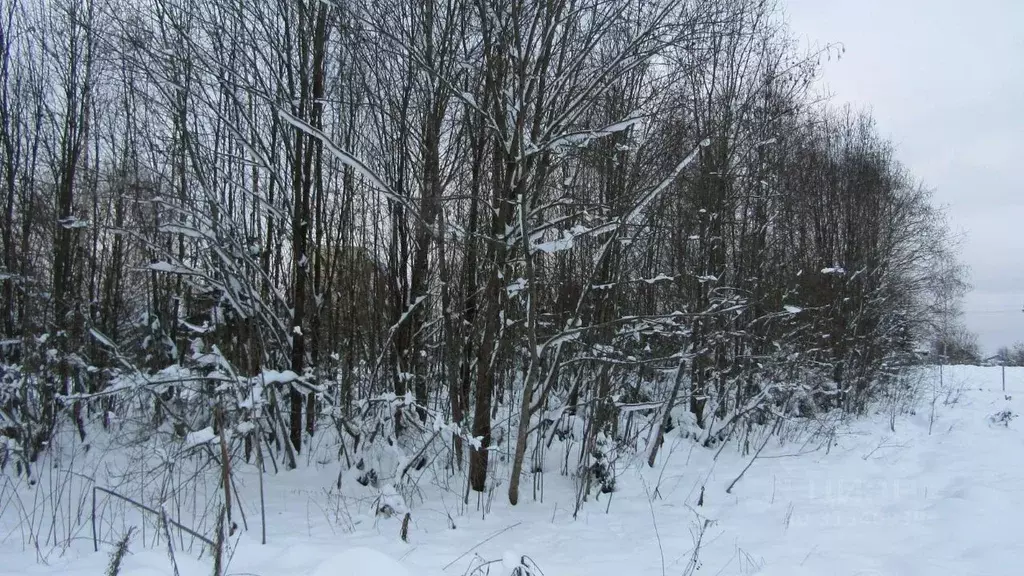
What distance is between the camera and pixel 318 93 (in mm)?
6797

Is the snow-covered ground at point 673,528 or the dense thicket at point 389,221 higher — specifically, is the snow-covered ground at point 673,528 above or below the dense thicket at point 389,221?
below

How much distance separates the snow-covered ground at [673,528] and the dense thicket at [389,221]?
1.87ft

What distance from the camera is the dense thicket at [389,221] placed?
5.39 metres

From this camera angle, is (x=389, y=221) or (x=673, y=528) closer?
A: (x=673, y=528)

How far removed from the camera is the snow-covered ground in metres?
3.94

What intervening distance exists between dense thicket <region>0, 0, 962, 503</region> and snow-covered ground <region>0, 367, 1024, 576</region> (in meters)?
0.57

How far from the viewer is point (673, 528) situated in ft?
16.8

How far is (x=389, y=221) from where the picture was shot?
24.1 feet

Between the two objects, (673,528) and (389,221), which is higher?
(389,221)

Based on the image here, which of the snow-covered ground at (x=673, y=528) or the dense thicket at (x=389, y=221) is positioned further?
the dense thicket at (x=389, y=221)

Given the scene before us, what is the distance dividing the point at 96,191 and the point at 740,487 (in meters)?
8.74

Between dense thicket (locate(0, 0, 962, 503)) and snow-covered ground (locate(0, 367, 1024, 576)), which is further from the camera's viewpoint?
dense thicket (locate(0, 0, 962, 503))

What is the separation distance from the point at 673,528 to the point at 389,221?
15.2 ft

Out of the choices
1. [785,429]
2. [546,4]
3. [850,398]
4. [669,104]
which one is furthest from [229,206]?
[850,398]
